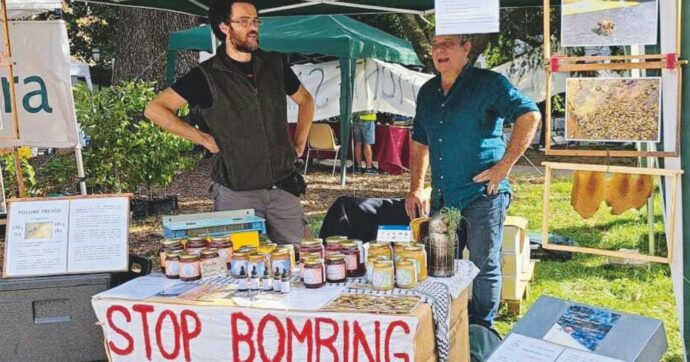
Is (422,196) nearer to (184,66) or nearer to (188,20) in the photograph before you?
(184,66)

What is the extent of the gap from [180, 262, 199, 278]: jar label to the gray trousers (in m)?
0.67

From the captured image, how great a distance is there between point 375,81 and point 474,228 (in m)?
6.20

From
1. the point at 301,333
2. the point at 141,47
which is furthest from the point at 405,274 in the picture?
the point at 141,47

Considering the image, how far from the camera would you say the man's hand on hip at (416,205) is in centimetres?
323

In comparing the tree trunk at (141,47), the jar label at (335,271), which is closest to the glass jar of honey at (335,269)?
the jar label at (335,271)

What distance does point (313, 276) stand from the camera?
2.19 m

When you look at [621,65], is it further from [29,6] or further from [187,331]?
[29,6]

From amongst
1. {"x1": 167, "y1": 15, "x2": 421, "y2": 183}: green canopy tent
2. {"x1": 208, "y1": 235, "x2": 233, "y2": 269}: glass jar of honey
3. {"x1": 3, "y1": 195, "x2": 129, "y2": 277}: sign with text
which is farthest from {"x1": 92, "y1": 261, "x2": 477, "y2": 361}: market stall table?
{"x1": 167, "y1": 15, "x2": 421, "y2": 183}: green canopy tent

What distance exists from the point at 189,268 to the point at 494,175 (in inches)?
50.6

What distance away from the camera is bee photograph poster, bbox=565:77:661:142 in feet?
7.61

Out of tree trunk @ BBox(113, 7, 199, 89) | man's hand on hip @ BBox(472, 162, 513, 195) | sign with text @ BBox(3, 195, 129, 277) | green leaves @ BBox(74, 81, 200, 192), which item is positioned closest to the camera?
sign with text @ BBox(3, 195, 129, 277)

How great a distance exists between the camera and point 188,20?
35.1ft

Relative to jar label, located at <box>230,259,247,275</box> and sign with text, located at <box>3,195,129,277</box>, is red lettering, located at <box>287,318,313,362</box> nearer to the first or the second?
jar label, located at <box>230,259,247,275</box>

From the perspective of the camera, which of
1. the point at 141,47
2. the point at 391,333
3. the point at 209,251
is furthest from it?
the point at 141,47
